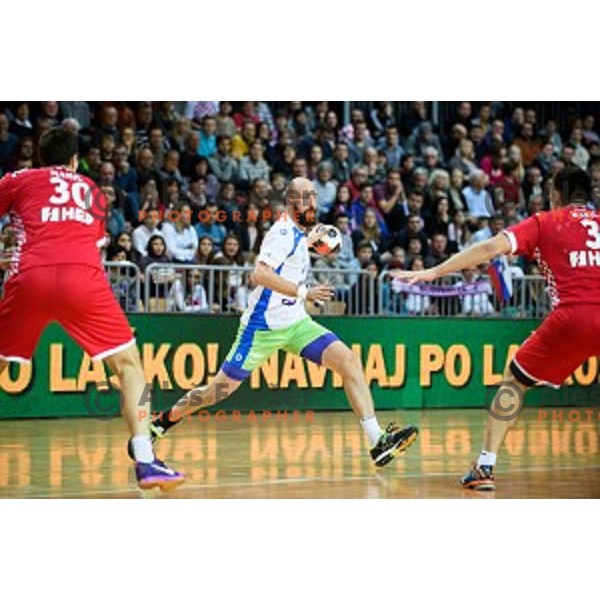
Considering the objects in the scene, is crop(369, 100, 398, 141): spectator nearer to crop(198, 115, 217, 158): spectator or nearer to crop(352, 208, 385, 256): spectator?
crop(352, 208, 385, 256): spectator

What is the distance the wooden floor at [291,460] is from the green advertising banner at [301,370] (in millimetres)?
547

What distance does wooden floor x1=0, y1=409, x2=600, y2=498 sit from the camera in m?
10.7

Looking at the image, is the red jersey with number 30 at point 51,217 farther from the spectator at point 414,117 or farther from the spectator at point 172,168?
the spectator at point 414,117

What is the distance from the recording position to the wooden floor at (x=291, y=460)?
10.7 m

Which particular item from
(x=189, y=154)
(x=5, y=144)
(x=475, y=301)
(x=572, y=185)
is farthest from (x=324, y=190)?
(x=572, y=185)

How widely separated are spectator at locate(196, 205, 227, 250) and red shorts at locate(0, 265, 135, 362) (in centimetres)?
1013

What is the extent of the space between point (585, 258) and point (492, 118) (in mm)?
15320

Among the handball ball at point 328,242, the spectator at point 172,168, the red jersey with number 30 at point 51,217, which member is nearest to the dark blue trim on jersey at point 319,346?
the handball ball at point 328,242

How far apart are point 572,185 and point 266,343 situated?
10.0ft

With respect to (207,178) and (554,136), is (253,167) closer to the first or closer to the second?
(207,178)

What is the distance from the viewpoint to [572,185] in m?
10.7

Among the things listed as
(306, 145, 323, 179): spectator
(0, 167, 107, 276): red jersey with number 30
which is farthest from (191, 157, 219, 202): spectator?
(0, 167, 107, 276): red jersey with number 30

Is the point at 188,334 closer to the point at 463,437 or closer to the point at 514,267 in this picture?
the point at 463,437

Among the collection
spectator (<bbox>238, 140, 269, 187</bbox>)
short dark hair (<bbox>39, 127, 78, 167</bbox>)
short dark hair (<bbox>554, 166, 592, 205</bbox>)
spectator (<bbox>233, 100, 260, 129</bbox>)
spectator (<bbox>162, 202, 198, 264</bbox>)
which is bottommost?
short dark hair (<bbox>554, 166, 592, 205</bbox>)
